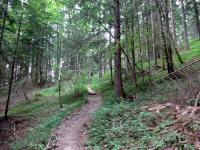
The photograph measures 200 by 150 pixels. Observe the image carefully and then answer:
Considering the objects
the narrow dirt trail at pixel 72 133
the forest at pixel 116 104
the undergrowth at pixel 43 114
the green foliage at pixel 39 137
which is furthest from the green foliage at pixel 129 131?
the undergrowth at pixel 43 114

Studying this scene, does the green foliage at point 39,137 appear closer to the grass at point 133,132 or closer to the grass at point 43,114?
the grass at point 43,114

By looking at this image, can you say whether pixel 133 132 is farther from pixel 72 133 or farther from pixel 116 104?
pixel 116 104

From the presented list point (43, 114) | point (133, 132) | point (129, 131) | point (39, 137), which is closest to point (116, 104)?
point (39, 137)

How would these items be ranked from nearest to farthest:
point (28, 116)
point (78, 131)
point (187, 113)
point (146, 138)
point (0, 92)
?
point (187, 113) < point (146, 138) < point (78, 131) < point (28, 116) < point (0, 92)

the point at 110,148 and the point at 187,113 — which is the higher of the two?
the point at 187,113

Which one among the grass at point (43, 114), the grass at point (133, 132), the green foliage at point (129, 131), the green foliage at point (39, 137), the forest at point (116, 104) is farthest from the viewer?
the grass at point (43, 114)

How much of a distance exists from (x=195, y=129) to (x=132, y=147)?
2.22m

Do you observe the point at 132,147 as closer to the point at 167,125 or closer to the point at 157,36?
the point at 167,125

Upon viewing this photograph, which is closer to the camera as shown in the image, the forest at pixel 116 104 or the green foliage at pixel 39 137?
the forest at pixel 116 104

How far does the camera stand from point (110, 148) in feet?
32.2

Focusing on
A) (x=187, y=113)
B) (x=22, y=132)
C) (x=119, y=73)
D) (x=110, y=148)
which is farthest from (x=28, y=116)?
(x=187, y=113)

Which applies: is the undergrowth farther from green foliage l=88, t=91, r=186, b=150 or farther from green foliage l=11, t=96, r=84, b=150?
green foliage l=88, t=91, r=186, b=150

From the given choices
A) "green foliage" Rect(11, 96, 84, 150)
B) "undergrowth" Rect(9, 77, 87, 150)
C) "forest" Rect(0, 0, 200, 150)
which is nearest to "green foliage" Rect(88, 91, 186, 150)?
"forest" Rect(0, 0, 200, 150)

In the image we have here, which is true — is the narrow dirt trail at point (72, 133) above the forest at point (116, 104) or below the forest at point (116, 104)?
below
